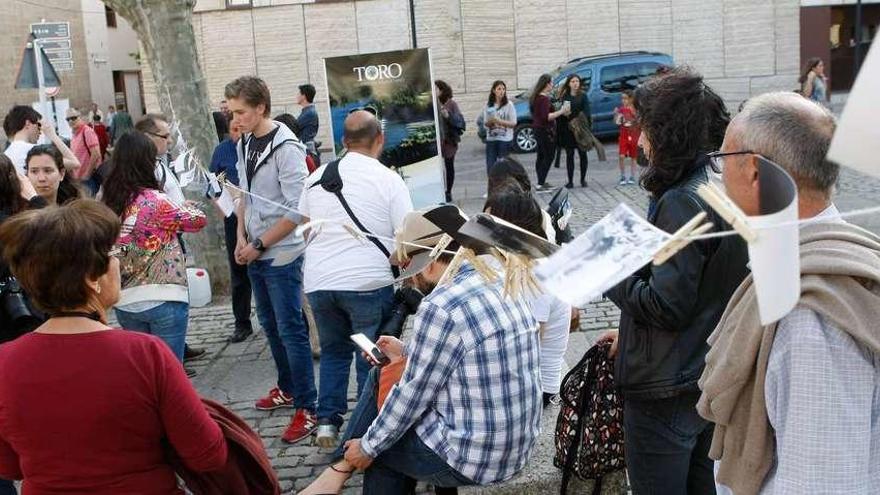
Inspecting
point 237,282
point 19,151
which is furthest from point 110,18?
point 237,282

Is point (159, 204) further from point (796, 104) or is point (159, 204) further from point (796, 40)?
point (796, 40)

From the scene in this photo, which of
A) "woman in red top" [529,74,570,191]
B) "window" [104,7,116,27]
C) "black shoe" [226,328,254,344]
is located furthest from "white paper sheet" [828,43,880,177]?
"window" [104,7,116,27]

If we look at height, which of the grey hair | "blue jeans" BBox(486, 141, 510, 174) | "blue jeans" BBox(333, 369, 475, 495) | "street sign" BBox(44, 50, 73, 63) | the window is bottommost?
"blue jeans" BBox(333, 369, 475, 495)

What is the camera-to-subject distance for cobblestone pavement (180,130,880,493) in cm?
480

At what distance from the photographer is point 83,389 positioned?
2320mm

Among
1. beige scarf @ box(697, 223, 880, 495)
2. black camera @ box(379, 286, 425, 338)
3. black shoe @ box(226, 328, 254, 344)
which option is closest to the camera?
beige scarf @ box(697, 223, 880, 495)

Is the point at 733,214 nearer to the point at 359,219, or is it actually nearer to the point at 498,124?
the point at 359,219

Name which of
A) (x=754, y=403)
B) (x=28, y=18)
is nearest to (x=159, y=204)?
(x=754, y=403)

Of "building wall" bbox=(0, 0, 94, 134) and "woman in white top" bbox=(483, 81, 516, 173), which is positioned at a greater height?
"building wall" bbox=(0, 0, 94, 134)

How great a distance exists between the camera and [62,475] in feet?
7.88

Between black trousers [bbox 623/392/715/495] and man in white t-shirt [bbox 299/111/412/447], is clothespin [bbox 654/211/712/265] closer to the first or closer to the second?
black trousers [bbox 623/392/715/495]

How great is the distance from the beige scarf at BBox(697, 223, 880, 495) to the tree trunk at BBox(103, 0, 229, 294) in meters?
7.13

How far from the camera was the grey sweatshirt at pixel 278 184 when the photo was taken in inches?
197

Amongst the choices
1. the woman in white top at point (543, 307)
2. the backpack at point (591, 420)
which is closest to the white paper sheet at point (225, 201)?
the woman in white top at point (543, 307)
